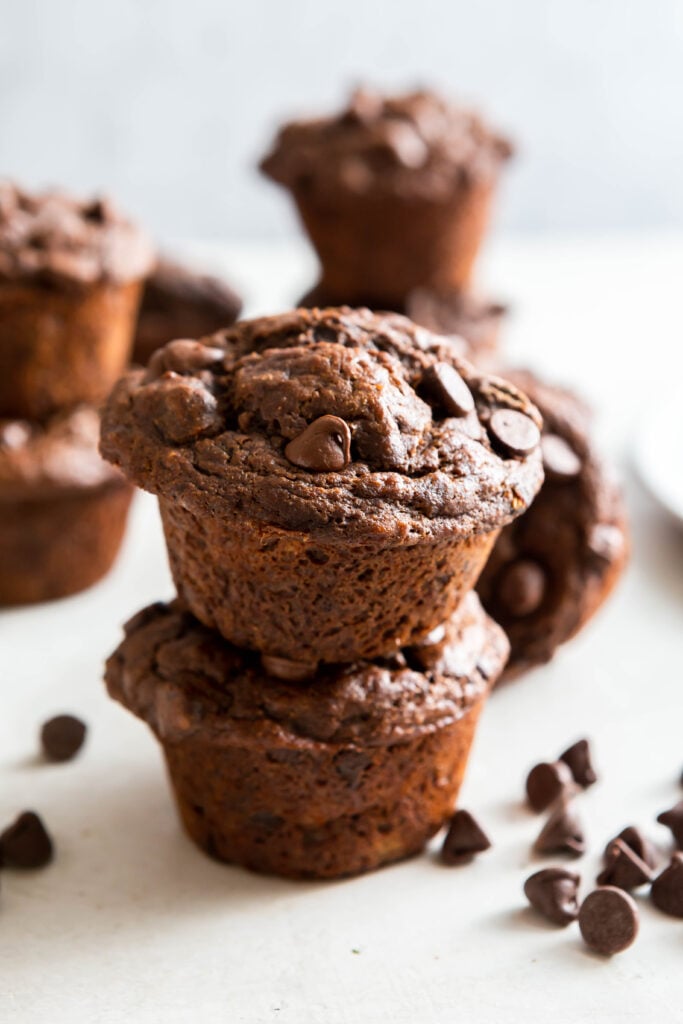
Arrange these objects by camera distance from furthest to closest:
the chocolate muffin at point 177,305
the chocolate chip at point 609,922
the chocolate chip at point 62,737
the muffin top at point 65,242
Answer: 1. the chocolate muffin at point 177,305
2. the muffin top at point 65,242
3. the chocolate chip at point 62,737
4. the chocolate chip at point 609,922

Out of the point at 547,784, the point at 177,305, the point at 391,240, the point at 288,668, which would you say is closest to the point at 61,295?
the point at 177,305

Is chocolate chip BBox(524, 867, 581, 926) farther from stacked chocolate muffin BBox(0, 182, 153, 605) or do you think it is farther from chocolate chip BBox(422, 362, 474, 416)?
stacked chocolate muffin BBox(0, 182, 153, 605)

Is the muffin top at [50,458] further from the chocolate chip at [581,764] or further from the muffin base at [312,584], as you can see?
the chocolate chip at [581,764]

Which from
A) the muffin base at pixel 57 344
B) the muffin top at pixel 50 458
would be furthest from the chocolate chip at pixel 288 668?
the muffin base at pixel 57 344

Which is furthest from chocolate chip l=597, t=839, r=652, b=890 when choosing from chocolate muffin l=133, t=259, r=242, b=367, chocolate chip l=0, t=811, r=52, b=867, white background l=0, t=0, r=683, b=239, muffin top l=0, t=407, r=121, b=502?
white background l=0, t=0, r=683, b=239

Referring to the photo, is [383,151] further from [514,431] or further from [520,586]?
[514,431]

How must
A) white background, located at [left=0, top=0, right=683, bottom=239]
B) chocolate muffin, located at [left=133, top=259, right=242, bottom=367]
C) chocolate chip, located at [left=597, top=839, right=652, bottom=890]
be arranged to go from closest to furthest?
1. chocolate chip, located at [left=597, top=839, right=652, bottom=890]
2. chocolate muffin, located at [left=133, top=259, right=242, bottom=367]
3. white background, located at [left=0, top=0, right=683, bottom=239]

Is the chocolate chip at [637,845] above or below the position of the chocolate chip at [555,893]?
above
